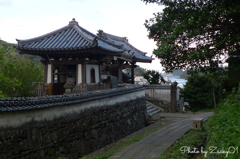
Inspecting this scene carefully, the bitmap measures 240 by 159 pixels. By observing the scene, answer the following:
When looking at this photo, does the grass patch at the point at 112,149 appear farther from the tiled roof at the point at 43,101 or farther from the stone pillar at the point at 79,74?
the stone pillar at the point at 79,74

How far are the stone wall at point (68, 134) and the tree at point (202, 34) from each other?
4068 millimetres

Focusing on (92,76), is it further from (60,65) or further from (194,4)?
(194,4)

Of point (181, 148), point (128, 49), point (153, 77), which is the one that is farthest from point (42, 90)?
point (153, 77)

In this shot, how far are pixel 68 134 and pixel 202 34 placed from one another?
602 cm

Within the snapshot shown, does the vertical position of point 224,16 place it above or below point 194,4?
below

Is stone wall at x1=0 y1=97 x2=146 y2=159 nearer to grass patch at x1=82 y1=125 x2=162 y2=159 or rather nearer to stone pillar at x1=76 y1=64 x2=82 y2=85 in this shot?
grass patch at x1=82 y1=125 x2=162 y2=159

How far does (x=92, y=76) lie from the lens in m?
14.3

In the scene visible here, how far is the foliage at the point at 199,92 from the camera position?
23.7 metres

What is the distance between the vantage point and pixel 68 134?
8055 mm

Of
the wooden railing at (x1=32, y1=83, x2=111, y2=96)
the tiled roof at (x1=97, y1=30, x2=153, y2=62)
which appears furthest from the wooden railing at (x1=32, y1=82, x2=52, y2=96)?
the tiled roof at (x1=97, y1=30, x2=153, y2=62)

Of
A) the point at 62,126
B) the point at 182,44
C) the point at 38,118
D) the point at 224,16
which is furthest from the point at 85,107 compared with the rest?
the point at 224,16

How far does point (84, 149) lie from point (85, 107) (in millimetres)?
1694

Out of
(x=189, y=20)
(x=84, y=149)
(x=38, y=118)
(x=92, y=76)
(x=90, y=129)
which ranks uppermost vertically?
(x=189, y=20)

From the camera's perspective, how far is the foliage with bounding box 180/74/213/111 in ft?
77.8
